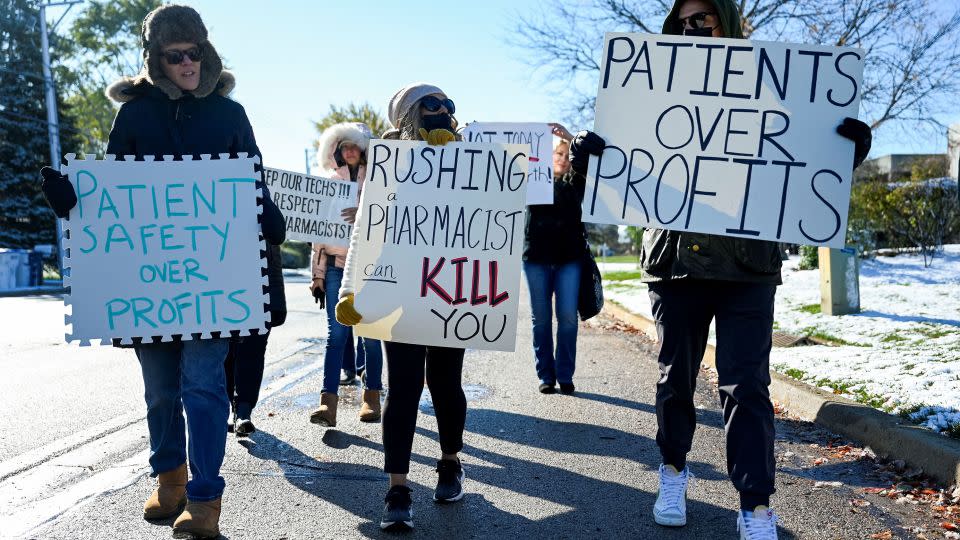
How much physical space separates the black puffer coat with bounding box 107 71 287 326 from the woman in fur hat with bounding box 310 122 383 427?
6.45 feet

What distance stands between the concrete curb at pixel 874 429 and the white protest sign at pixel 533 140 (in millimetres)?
2324

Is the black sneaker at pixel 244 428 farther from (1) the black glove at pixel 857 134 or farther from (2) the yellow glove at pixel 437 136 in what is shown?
(1) the black glove at pixel 857 134

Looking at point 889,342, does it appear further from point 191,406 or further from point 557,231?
point 191,406

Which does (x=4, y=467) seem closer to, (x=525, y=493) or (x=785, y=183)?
(x=525, y=493)

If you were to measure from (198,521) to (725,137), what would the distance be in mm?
2637

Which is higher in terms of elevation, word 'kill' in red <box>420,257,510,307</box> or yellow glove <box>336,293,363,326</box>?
word 'kill' in red <box>420,257,510,307</box>

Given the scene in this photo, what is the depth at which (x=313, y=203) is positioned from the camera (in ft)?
22.6

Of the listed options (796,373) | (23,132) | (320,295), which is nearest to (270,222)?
(320,295)

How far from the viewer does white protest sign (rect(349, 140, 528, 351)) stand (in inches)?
148

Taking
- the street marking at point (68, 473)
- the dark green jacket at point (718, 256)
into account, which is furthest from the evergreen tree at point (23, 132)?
the dark green jacket at point (718, 256)

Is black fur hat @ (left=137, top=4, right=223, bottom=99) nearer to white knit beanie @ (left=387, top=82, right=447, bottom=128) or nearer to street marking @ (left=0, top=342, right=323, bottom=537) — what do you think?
white knit beanie @ (left=387, top=82, right=447, bottom=128)

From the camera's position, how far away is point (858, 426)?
16.5 feet

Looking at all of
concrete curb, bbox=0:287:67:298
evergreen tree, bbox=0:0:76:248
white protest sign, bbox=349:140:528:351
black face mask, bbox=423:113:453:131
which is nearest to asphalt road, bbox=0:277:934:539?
white protest sign, bbox=349:140:528:351

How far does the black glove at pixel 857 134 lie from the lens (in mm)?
3396
